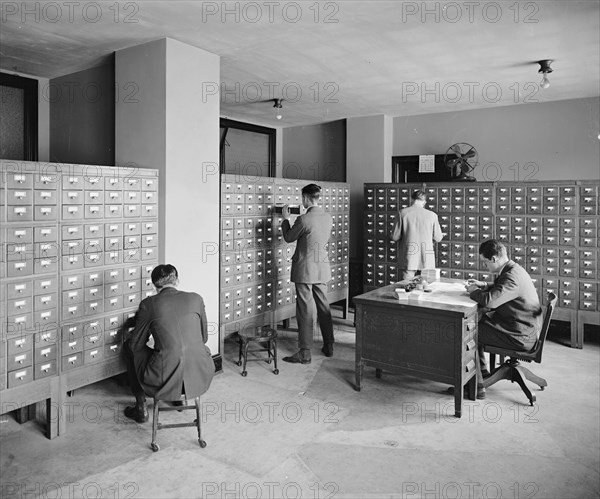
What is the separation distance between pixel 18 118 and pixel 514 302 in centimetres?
547

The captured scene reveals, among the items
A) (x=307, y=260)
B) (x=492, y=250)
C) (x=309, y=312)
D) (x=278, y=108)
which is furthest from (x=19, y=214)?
(x=278, y=108)

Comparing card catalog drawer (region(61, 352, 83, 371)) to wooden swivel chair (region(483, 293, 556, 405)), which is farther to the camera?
wooden swivel chair (region(483, 293, 556, 405))

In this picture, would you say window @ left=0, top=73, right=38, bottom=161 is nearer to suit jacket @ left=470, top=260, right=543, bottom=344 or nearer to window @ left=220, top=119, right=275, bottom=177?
window @ left=220, top=119, right=275, bottom=177

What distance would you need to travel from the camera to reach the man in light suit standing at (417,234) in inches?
250

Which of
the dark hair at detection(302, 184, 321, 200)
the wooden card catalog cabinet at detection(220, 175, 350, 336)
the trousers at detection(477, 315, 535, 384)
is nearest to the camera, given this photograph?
the trousers at detection(477, 315, 535, 384)

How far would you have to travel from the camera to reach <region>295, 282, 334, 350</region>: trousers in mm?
5277

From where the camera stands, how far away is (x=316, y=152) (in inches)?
360

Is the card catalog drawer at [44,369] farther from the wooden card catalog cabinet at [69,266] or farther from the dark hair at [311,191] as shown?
the dark hair at [311,191]

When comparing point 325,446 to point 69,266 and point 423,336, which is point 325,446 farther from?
point 69,266

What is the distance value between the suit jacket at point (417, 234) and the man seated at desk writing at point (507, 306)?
2.14m

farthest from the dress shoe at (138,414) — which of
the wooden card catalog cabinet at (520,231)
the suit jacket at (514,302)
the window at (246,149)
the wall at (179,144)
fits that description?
the window at (246,149)

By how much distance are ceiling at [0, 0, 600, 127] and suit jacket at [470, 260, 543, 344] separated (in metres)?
1.94

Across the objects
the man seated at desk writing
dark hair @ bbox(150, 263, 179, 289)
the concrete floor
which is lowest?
the concrete floor

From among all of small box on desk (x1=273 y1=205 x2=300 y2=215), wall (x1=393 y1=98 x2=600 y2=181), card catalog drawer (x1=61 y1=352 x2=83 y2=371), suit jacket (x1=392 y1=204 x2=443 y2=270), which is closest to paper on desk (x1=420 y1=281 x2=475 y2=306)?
suit jacket (x1=392 y1=204 x2=443 y2=270)
